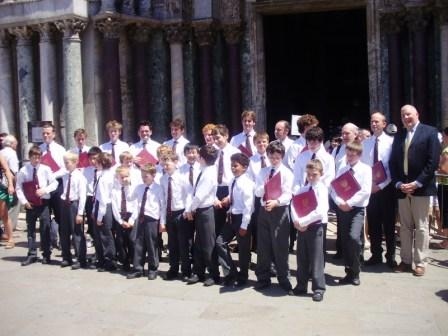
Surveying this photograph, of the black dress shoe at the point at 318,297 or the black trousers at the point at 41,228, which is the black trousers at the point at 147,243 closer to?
the black trousers at the point at 41,228

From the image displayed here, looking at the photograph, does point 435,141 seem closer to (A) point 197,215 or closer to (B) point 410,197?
(B) point 410,197

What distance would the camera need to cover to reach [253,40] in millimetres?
10891

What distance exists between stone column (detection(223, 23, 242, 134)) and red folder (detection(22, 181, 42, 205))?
453 cm

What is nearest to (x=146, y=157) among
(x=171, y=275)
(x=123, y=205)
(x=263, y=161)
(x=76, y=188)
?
(x=76, y=188)

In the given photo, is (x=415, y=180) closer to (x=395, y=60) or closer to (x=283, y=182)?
(x=283, y=182)

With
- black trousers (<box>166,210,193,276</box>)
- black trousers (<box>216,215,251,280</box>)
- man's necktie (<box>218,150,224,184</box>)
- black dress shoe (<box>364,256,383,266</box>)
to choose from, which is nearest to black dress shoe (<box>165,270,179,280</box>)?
black trousers (<box>166,210,193,276</box>)

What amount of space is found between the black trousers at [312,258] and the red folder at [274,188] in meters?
0.47

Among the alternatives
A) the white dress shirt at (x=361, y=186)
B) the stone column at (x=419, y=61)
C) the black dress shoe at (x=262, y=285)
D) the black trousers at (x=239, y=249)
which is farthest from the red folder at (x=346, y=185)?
the stone column at (x=419, y=61)

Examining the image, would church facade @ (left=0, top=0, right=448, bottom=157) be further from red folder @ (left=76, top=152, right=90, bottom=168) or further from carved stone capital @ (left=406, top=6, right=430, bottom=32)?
red folder @ (left=76, top=152, right=90, bottom=168)

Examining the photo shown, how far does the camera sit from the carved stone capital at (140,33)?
10766 millimetres

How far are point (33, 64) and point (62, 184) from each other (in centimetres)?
437

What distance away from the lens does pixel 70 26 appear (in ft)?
33.4

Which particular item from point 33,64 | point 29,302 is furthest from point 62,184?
point 33,64

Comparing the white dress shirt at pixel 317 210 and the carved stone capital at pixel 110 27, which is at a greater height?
the carved stone capital at pixel 110 27
